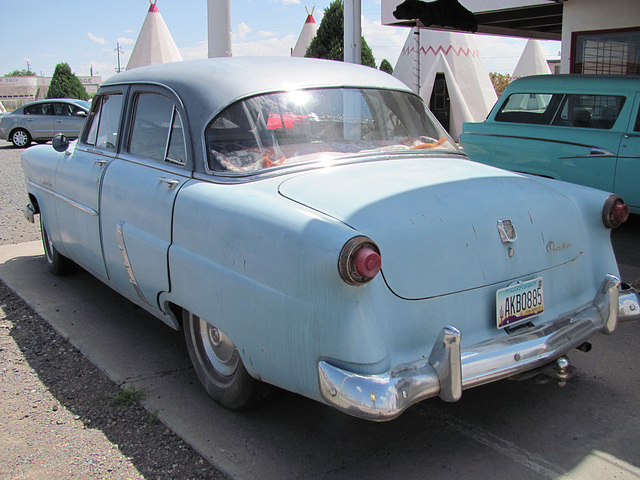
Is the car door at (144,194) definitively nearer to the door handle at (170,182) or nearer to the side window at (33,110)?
the door handle at (170,182)

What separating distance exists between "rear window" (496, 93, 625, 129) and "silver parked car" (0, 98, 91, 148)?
14.7 metres

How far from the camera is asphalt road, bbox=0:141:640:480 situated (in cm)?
271

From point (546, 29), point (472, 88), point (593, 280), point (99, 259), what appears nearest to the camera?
point (593, 280)

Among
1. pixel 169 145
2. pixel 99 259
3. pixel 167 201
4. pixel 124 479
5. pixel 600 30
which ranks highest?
pixel 600 30

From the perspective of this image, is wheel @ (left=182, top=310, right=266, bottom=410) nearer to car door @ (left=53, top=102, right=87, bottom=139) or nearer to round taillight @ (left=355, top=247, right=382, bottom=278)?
round taillight @ (left=355, top=247, right=382, bottom=278)

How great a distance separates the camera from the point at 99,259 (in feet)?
13.4

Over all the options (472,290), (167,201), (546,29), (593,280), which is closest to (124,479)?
(167,201)

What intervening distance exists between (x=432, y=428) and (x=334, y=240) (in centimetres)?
123

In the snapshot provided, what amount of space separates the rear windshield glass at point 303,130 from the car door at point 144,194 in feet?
0.97

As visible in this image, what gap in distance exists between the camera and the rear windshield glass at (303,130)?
318 cm

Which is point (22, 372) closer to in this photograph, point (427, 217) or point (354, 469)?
point (354, 469)

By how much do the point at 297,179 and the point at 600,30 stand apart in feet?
31.2

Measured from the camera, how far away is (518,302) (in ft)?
9.11

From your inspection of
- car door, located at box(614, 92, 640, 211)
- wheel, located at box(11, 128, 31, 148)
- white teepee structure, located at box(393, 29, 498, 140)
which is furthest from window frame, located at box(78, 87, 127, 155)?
white teepee structure, located at box(393, 29, 498, 140)
